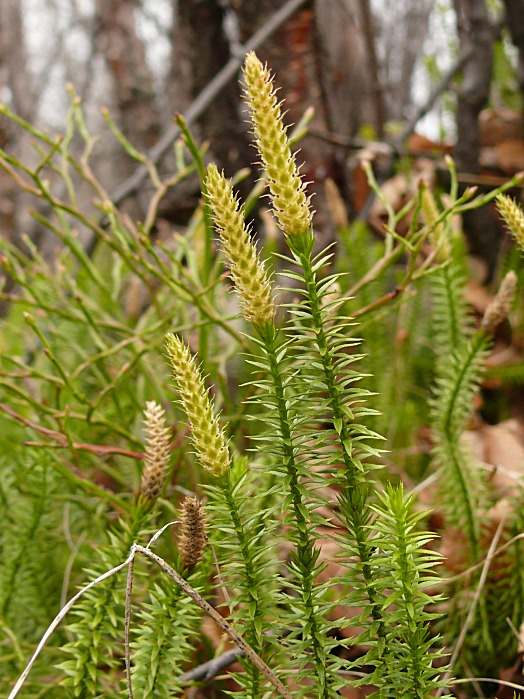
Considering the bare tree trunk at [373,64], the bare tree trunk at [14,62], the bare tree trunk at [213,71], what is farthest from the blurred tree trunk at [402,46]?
the bare tree trunk at [14,62]

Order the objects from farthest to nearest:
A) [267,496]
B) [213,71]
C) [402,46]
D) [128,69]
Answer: [402,46] → [128,69] → [213,71] → [267,496]

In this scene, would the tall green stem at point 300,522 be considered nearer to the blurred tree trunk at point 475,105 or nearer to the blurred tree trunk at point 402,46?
the blurred tree trunk at point 475,105

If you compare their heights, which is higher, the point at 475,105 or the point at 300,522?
the point at 475,105

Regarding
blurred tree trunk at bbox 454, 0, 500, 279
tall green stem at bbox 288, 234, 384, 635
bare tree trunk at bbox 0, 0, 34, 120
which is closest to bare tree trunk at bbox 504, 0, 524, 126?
blurred tree trunk at bbox 454, 0, 500, 279

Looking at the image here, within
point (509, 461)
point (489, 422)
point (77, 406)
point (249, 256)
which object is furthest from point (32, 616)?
point (489, 422)

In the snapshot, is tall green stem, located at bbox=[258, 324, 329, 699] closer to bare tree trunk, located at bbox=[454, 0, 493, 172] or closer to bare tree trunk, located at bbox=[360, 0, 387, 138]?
bare tree trunk, located at bbox=[454, 0, 493, 172]

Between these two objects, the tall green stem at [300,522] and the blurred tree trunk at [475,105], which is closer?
the tall green stem at [300,522]

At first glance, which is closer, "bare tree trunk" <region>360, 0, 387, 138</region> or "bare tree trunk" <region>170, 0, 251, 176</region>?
"bare tree trunk" <region>170, 0, 251, 176</region>

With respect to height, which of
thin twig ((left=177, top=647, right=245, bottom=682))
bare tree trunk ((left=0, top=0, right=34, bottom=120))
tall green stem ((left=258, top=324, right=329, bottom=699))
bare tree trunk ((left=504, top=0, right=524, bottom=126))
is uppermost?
bare tree trunk ((left=0, top=0, right=34, bottom=120))

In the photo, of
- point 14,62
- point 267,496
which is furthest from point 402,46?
point 267,496

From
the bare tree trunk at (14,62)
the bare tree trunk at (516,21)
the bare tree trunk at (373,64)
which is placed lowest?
the bare tree trunk at (516,21)

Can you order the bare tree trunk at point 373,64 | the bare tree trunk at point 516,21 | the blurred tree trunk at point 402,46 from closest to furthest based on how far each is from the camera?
the bare tree trunk at point 516,21 → the bare tree trunk at point 373,64 → the blurred tree trunk at point 402,46

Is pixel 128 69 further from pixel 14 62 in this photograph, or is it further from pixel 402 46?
pixel 402 46

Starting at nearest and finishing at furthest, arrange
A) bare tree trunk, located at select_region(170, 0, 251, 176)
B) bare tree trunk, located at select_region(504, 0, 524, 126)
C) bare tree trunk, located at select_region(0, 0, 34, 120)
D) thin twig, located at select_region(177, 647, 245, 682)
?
thin twig, located at select_region(177, 647, 245, 682) → bare tree trunk, located at select_region(504, 0, 524, 126) → bare tree trunk, located at select_region(170, 0, 251, 176) → bare tree trunk, located at select_region(0, 0, 34, 120)
